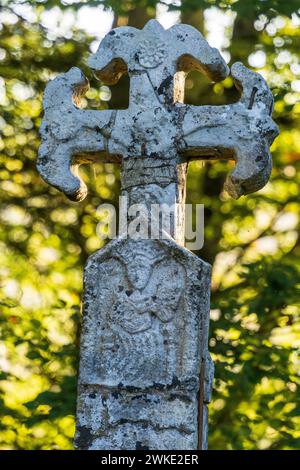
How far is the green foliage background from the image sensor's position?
7012 mm

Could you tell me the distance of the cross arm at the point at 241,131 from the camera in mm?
3859

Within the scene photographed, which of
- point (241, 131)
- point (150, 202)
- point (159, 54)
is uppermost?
point (159, 54)

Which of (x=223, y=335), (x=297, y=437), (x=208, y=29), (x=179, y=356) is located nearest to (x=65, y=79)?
(x=179, y=356)

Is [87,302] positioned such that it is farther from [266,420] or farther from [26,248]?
[26,248]

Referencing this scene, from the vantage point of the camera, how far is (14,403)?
8.16 m

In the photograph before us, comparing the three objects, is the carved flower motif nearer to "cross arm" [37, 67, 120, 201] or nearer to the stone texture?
"cross arm" [37, 67, 120, 201]

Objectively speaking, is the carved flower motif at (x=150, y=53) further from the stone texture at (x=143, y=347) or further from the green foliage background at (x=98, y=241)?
the green foliage background at (x=98, y=241)

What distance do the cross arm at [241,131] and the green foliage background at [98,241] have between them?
9.90 feet

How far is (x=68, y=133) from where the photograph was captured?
4.06 metres

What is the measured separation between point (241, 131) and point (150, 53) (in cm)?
53

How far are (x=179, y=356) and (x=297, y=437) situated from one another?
349cm

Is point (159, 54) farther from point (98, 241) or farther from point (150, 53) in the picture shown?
point (98, 241)

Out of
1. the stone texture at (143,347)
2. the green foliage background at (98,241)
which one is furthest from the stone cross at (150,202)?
the green foliage background at (98,241)

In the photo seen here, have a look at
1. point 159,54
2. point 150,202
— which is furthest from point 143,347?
point 159,54
